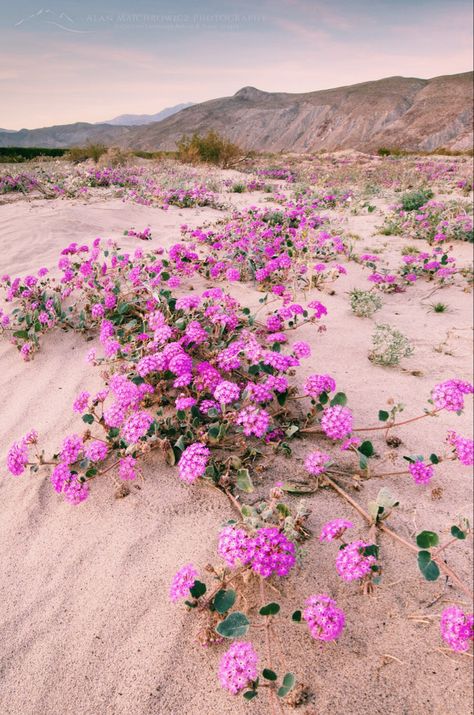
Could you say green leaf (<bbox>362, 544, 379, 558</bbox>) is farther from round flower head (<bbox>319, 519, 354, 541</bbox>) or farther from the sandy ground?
the sandy ground

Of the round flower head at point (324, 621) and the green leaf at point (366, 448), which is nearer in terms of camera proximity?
the round flower head at point (324, 621)

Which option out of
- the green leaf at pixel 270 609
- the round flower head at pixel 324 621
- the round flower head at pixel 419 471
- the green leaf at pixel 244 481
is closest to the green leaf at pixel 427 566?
the round flower head at pixel 324 621

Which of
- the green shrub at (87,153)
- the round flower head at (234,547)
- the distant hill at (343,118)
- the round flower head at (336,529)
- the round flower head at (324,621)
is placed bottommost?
the round flower head at (324,621)

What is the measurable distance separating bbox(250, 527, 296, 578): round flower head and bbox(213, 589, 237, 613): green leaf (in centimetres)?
16

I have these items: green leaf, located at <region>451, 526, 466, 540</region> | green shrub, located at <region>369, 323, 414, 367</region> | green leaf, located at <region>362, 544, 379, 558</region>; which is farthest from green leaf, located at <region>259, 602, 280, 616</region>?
green shrub, located at <region>369, 323, 414, 367</region>

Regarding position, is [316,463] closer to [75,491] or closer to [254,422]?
[254,422]

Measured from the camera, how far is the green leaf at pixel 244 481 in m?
2.38

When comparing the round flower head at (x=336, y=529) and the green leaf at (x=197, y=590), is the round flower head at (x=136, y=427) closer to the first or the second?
the green leaf at (x=197, y=590)

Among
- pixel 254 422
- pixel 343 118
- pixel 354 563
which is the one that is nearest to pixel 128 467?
pixel 254 422

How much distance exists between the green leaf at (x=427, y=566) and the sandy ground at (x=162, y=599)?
0.27m

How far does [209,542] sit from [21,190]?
42.0 feet

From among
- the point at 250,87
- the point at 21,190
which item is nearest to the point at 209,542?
the point at 21,190

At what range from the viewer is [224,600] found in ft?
5.91

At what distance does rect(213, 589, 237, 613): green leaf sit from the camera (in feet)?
5.84
